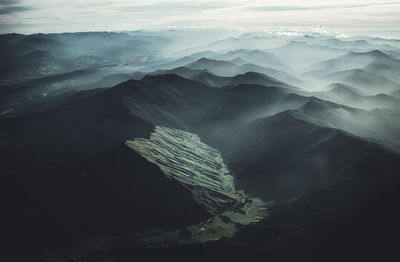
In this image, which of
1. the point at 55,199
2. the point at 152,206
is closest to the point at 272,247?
the point at 152,206

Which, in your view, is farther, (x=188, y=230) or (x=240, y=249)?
(x=188, y=230)

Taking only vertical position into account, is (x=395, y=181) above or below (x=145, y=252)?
above

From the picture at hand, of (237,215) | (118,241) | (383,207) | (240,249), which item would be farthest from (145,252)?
(383,207)

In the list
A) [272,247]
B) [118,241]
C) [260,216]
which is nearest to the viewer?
[272,247]

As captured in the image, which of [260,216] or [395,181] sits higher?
[395,181]

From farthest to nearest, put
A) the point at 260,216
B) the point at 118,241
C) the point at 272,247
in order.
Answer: the point at 260,216 < the point at 118,241 < the point at 272,247

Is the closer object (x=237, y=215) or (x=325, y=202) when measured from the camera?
(x=325, y=202)

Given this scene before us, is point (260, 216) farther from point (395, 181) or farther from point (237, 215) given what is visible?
point (395, 181)

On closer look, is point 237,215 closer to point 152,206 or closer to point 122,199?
point 152,206
